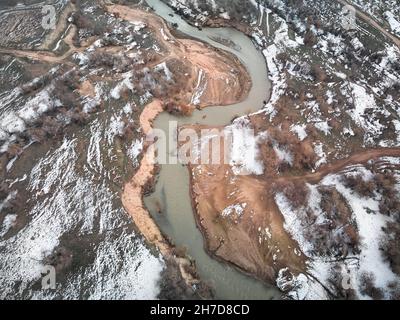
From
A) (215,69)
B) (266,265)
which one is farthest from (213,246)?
(215,69)

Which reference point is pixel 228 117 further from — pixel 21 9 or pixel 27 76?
pixel 21 9

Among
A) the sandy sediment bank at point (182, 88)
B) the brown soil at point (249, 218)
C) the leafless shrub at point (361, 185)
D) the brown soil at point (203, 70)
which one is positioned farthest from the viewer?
the brown soil at point (203, 70)

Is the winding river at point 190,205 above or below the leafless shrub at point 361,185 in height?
below

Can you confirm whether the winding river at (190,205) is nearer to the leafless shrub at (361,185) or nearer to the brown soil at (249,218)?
the brown soil at (249,218)

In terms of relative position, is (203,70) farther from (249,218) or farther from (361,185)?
(361,185)

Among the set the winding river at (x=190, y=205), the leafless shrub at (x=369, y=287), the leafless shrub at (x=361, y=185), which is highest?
the leafless shrub at (x=361, y=185)

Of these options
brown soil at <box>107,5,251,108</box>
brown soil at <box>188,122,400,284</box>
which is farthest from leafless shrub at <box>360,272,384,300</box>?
brown soil at <box>107,5,251,108</box>

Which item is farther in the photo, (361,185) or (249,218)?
(361,185)

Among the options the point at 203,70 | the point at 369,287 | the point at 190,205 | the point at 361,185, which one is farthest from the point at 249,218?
the point at 203,70

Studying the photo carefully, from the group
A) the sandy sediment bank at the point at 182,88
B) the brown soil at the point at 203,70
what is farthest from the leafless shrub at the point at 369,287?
the brown soil at the point at 203,70

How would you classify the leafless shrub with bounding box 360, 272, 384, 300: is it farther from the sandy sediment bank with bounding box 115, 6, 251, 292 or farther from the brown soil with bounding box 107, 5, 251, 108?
the brown soil with bounding box 107, 5, 251, 108
